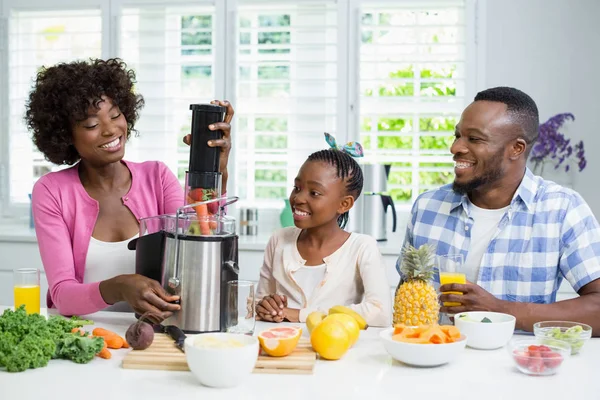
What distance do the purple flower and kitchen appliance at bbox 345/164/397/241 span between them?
77 centimetres

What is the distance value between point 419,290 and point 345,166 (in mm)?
587

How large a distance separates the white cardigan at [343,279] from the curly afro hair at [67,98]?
67 centimetres

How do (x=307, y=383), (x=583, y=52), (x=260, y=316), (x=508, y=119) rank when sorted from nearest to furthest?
1. (x=307, y=383)
2. (x=260, y=316)
3. (x=508, y=119)
4. (x=583, y=52)

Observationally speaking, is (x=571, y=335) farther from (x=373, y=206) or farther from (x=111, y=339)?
(x=373, y=206)

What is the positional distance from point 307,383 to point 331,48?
8.69 feet

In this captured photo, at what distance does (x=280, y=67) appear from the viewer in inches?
150

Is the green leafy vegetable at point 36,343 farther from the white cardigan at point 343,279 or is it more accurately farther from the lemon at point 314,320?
the white cardigan at point 343,279

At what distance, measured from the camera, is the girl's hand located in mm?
1928

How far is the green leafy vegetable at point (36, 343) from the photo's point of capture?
1.44 m

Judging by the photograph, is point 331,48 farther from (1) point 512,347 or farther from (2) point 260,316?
(1) point 512,347

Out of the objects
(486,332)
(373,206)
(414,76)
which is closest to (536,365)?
(486,332)

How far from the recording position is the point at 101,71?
7.22ft

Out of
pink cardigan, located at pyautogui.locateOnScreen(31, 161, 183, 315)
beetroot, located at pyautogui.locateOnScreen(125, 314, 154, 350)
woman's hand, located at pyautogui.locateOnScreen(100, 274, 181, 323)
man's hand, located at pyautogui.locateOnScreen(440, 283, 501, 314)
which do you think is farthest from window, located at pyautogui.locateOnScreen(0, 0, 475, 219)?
beetroot, located at pyautogui.locateOnScreen(125, 314, 154, 350)

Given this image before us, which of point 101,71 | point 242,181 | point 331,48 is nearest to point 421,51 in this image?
point 331,48
